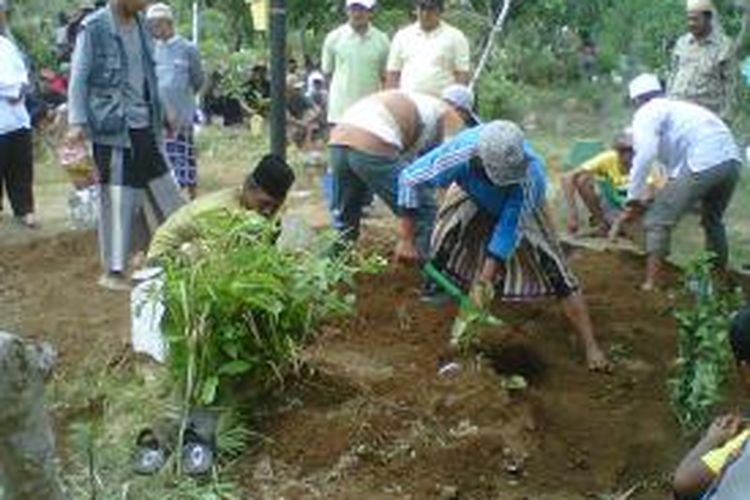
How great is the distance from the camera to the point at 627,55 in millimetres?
15828

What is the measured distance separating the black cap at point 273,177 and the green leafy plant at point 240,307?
0.22 metres

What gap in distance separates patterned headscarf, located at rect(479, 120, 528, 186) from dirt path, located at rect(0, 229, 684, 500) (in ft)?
2.59

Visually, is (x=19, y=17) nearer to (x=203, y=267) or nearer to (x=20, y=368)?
(x=203, y=267)

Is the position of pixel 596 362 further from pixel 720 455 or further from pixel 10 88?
pixel 10 88

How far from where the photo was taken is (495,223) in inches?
240

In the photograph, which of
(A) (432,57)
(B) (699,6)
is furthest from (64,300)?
(B) (699,6)

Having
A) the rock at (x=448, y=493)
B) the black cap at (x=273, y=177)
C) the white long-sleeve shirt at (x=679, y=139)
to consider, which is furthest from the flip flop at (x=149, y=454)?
the white long-sleeve shirt at (x=679, y=139)

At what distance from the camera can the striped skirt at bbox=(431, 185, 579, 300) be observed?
6.03 meters

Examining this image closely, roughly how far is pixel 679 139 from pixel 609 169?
1997 millimetres

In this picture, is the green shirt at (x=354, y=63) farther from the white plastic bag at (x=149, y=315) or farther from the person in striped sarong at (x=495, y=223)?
the white plastic bag at (x=149, y=315)

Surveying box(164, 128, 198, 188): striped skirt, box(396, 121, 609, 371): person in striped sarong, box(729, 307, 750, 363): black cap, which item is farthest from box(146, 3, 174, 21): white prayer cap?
box(729, 307, 750, 363): black cap

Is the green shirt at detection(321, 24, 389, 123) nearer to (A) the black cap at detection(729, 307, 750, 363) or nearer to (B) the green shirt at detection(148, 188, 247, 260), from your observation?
(B) the green shirt at detection(148, 188, 247, 260)

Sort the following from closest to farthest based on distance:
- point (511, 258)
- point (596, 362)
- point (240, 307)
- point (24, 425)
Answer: point (24, 425), point (240, 307), point (596, 362), point (511, 258)

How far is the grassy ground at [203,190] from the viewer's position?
4.67 metres
